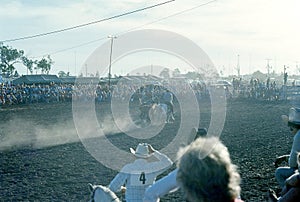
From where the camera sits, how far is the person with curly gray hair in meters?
2.71

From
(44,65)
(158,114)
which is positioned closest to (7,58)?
(44,65)

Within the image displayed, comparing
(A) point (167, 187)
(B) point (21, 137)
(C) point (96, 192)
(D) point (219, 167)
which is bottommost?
(B) point (21, 137)

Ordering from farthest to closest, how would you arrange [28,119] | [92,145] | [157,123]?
[28,119] < [157,123] < [92,145]

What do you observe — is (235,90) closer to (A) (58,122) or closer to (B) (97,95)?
(B) (97,95)

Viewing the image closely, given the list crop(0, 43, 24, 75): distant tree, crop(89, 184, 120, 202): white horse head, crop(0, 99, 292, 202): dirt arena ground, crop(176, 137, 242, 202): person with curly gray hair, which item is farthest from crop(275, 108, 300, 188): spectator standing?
crop(0, 43, 24, 75): distant tree

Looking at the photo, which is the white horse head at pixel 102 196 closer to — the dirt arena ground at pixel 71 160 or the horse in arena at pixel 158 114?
the dirt arena ground at pixel 71 160

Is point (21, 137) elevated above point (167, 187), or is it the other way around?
point (167, 187)

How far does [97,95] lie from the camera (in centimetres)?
4475

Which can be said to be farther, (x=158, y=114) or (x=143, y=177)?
(x=158, y=114)

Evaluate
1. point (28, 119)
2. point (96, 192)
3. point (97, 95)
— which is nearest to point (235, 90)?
point (97, 95)

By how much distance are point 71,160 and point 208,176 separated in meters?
10.1

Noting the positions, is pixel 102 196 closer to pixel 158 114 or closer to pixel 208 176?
pixel 208 176

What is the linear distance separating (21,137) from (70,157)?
601cm

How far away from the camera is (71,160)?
12.4m
